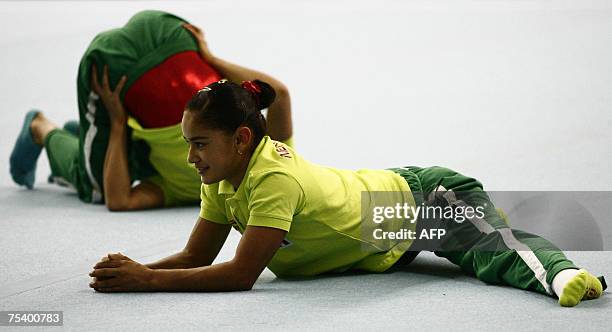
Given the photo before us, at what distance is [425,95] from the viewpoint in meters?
4.18

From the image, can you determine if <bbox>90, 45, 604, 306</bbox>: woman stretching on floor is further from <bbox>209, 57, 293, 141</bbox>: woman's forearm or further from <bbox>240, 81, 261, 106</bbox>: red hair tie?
<bbox>209, 57, 293, 141</bbox>: woman's forearm

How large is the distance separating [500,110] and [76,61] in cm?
237

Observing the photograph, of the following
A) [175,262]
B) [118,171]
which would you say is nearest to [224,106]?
[175,262]

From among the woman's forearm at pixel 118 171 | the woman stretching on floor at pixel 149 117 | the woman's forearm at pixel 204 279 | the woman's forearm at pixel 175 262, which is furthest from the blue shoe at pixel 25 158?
the woman's forearm at pixel 204 279

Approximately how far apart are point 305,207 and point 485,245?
366mm

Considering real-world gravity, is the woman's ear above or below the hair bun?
below

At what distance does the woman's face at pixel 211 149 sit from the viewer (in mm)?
1955

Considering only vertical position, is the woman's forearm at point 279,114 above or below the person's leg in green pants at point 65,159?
above

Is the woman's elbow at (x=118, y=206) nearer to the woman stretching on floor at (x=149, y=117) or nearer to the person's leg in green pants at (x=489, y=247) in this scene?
the woman stretching on floor at (x=149, y=117)

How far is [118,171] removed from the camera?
301cm

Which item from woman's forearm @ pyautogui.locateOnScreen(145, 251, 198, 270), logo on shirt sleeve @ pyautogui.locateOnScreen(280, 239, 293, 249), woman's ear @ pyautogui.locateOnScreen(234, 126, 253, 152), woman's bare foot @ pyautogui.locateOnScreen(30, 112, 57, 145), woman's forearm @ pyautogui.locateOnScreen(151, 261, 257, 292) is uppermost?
woman's ear @ pyautogui.locateOnScreen(234, 126, 253, 152)

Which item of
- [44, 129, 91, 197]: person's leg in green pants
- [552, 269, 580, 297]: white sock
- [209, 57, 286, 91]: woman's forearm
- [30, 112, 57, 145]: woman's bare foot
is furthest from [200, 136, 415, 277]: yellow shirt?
[30, 112, 57, 145]: woman's bare foot

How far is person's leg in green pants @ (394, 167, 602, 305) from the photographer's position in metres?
1.89

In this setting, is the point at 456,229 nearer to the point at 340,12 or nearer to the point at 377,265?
the point at 377,265
